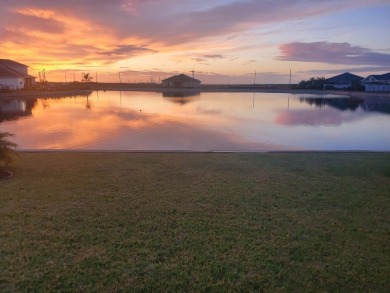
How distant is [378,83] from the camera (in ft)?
180

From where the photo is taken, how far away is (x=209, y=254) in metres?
3.68

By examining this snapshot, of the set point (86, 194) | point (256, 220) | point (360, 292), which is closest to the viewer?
point (360, 292)

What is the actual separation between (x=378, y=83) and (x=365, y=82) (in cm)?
341

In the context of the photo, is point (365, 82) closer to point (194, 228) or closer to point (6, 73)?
point (6, 73)

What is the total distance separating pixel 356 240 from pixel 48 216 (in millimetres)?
4173

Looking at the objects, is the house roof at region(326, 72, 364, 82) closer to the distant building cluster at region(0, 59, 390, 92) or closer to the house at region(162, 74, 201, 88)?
the distant building cluster at region(0, 59, 390, 92)

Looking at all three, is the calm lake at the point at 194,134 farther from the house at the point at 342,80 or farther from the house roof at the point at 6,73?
the house at the point at 342,80

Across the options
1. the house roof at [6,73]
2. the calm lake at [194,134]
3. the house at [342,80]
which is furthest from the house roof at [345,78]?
the house roof at [6,73]

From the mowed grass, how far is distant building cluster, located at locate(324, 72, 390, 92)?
2131 inches

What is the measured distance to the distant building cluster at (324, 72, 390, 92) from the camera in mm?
53719

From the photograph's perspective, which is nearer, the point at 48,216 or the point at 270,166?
the point at 48,216

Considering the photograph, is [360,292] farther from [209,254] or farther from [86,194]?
[86,194]

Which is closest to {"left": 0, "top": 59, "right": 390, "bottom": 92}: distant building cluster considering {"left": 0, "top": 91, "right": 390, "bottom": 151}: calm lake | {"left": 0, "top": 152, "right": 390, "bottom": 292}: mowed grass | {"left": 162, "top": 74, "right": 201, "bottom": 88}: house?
{"left": 162, "top": 74, "right": 201, "bottom": 88}: house

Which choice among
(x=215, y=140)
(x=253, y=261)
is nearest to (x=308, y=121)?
(x=215, y=140)
